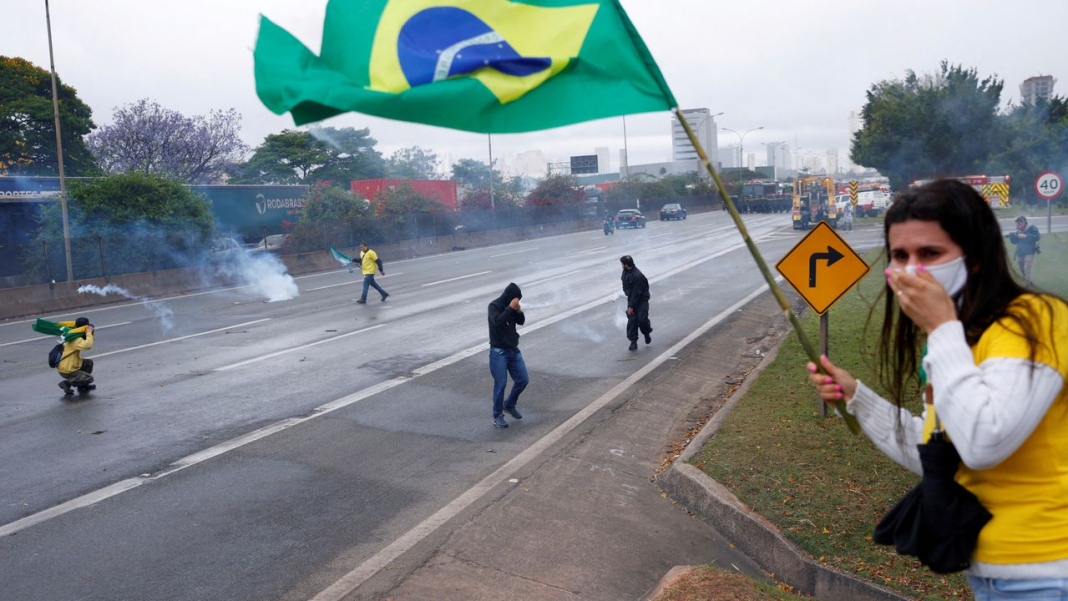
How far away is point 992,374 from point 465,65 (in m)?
2.35

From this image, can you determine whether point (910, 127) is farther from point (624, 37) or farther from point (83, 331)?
point (624, 37)

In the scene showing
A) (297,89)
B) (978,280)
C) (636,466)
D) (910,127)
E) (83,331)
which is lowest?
(636,466)

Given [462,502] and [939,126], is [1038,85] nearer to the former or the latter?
[939,126]

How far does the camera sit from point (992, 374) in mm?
1992

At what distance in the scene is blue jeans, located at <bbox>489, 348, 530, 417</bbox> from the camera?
9703 millimetres

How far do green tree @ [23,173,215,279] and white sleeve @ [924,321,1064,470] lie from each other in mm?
28166

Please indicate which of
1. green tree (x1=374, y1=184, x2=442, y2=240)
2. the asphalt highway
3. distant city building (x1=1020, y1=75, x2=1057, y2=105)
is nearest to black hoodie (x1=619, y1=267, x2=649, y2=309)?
the asphalt highway

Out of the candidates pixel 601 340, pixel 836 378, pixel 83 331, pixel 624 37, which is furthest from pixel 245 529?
pixel 601 340

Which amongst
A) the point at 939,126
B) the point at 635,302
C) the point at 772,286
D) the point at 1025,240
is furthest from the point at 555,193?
the point at 772,286

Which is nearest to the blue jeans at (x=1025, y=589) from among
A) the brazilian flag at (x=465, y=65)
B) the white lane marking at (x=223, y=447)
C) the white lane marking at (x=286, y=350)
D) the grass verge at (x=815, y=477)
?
the grass verge at (x=815, y=477)

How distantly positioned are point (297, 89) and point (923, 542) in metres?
2.78

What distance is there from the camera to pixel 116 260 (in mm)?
27234

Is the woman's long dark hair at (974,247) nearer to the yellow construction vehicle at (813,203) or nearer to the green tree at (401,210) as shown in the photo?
the green tree at (401,210)

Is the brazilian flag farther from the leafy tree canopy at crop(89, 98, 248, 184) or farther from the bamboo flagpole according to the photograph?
the leafy tree canopy at crop(89, 98, 248, 184)
